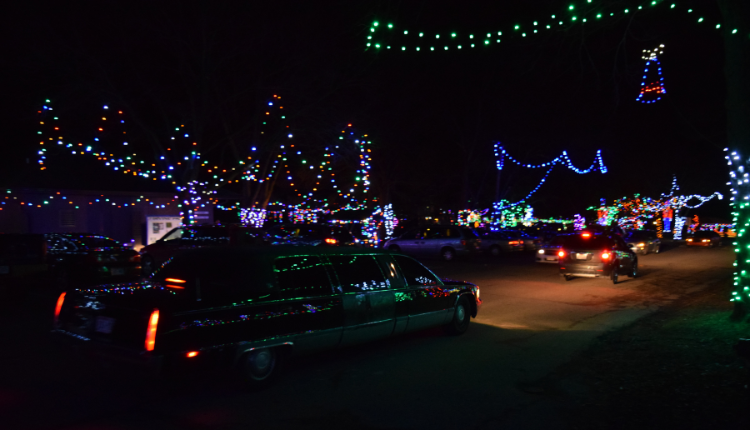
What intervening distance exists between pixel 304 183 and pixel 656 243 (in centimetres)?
2183

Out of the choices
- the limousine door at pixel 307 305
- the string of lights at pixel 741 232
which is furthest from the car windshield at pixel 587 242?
the limousine door at pixel 307 305

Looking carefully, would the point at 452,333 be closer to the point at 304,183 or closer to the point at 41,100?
the point at 41,100

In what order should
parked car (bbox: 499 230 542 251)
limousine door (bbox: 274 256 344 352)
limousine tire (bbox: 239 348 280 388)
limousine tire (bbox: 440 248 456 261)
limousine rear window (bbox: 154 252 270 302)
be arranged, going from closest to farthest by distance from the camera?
limousine tire (bbox: 239 348 280 388) < limousine rear window (bbox: 154 252 270 302) < limousine door (bbox: 274 256 344 352) < limousine tire (bbox: 440 248 456 261) < parked car (bbox: 499 230 542 251)

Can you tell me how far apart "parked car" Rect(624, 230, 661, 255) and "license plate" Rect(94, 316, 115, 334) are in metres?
26.2

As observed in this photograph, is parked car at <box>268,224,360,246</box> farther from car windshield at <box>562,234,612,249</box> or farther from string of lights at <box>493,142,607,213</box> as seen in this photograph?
string of lights at <box>493,142,607,213</box>

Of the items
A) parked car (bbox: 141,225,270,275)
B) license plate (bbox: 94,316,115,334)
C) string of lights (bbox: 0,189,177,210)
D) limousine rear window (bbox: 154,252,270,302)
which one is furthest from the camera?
string of lights (bbox: 0,189,177,210)

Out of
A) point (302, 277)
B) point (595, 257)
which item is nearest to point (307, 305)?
point (302, 277)

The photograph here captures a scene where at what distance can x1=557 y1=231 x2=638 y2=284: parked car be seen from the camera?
15328 millimetres

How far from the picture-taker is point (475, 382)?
636 centimetres

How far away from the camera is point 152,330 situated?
5.18 meters

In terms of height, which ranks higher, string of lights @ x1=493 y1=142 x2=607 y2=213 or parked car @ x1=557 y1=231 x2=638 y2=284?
string of lights @ x1=493 y1=142 x2=607 y2=213

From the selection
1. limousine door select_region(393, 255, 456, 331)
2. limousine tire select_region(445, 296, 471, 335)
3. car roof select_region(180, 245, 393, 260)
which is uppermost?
car roof select_region(180, 245, 393, 260)

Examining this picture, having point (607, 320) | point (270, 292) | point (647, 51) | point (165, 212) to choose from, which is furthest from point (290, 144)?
point (270, 292)

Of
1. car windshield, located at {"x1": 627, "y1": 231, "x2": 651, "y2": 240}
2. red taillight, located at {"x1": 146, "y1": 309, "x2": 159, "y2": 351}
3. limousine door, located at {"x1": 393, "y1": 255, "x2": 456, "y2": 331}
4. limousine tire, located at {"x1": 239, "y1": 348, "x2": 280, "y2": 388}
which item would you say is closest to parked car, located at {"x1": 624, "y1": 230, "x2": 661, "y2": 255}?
car windshield, located at {"x1": 627, "y1": 231, "x2": 651, "y2": 240}
